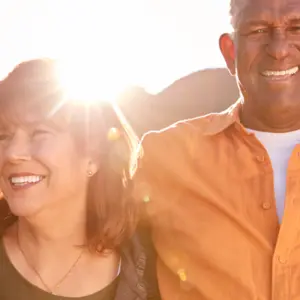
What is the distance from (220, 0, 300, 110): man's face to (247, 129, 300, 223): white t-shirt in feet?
0.51

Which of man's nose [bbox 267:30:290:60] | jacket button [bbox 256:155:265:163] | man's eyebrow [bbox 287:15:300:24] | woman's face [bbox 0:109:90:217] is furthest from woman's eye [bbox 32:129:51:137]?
man's eyebrow [bbox 287:15:300:24]

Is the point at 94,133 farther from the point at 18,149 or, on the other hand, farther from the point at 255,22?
the point at 255,22

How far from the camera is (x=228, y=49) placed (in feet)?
8.10

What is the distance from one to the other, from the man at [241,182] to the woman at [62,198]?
153 mm

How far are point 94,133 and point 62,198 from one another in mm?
295

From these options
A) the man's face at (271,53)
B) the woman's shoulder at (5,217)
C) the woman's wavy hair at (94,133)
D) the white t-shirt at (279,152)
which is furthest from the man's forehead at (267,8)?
the woman's shoulder at (5,217)

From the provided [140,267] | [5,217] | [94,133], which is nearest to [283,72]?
[94,133]

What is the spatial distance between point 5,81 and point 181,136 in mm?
780

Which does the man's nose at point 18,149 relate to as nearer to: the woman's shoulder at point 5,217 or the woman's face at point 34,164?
the woman's face at point 34,164

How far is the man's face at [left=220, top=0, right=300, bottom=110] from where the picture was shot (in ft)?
7.25

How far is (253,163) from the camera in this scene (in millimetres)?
2186

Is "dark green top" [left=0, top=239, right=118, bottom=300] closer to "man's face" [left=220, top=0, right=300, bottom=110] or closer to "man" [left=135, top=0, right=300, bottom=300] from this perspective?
"man" [left=135, top=0, right=300, bottom=300]

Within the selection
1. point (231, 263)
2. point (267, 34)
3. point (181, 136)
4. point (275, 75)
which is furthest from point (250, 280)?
point (267, 34)

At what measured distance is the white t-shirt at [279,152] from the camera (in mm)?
2186
